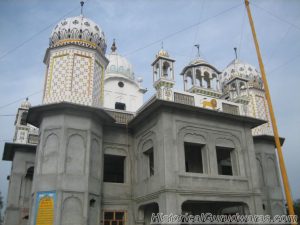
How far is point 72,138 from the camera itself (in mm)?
14766

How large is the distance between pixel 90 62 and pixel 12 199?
966 centimetres

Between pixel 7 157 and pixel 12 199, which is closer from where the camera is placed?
pixel 12 199

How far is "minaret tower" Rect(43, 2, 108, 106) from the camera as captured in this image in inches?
657

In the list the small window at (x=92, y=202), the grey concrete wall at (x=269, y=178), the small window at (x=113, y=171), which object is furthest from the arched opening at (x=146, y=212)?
the grey concrete wall at (x=269, y=178)

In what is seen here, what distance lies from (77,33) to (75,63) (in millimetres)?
2028

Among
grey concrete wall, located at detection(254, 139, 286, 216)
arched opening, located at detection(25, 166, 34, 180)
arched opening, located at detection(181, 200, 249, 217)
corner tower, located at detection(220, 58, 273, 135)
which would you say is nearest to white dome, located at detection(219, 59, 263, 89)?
corner tower, located at detection(220, 58, 273, 135)

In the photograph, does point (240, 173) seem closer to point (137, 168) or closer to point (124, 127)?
point (137, 168)

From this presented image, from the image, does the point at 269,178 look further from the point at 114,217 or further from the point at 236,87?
the point at 114,217

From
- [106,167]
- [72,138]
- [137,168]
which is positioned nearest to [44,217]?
[72,138]

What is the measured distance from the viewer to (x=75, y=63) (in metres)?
17.2

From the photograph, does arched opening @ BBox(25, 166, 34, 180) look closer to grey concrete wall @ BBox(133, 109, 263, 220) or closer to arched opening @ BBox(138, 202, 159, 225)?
grey concrete wall @ BBox(133, 109, 263, 220)

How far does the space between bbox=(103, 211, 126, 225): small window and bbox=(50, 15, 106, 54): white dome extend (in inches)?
372

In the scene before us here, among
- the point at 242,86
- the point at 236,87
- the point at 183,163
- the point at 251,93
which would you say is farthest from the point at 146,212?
the point at 251,93

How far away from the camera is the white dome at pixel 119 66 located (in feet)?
88.1
